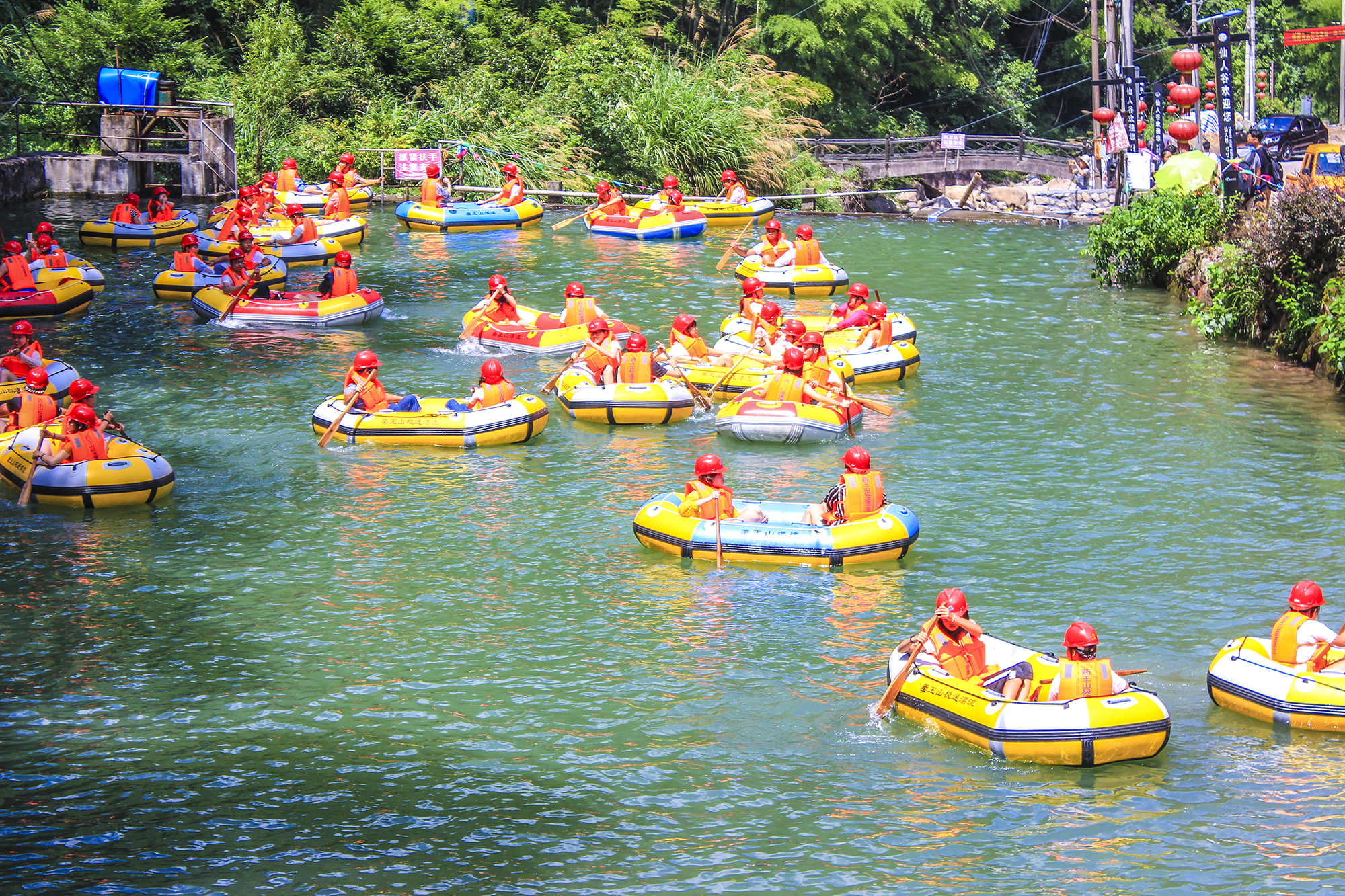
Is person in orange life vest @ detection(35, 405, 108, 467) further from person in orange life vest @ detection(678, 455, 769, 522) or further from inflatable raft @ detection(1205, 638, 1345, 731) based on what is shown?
inflatable raft @ detection(1205, 638, 1345, 731)

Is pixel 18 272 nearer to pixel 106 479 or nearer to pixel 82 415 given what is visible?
pixel 82 415

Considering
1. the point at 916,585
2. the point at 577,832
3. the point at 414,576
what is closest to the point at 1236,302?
the point at 916,585

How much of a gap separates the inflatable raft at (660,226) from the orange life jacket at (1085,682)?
84.2ft

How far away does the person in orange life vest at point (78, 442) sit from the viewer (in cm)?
1591

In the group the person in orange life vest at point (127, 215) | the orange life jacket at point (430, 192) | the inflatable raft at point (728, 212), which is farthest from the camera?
the inflatable raft at point (728, 212)

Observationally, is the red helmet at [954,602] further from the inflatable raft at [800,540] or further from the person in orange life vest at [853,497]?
the person in orange life vest at [853,497]

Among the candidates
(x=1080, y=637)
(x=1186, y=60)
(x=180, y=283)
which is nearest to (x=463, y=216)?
(x=180, y=283)

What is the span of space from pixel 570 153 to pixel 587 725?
32.4 metres

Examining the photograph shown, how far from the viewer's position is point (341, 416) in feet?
59.3

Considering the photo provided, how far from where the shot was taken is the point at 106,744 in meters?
10.7

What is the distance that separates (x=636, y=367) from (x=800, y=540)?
602 centimetres

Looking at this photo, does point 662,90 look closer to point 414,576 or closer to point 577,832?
point 414,576

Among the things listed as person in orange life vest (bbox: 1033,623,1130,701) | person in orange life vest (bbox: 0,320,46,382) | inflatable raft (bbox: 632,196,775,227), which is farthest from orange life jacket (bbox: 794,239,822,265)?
person in orange life vest (bbox: 1033,623,1130,701)

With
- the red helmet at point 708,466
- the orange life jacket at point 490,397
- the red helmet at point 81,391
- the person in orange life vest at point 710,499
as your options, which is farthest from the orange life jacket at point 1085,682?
the red helmet at point 81,391
